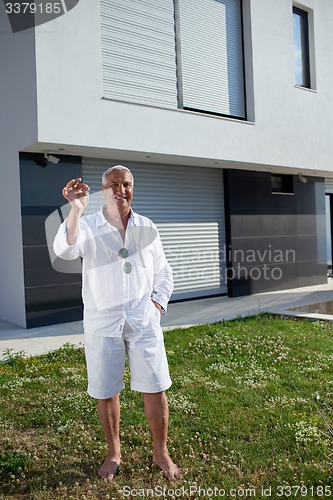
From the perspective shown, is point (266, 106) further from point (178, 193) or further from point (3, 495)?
point (3, 495)

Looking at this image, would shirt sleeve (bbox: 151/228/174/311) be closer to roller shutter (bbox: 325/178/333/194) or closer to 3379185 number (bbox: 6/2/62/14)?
3379185 number (bbox: 6/2/62/14)

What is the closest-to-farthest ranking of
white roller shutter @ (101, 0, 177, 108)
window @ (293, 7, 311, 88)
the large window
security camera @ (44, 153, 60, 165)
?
security camera @ (44, 153, 60, 165) < white roller shutter @ (101, 0, 177, 108) < the large window < window @ (293, 7, 311, 88)

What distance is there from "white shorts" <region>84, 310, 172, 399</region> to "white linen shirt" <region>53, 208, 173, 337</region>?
0.20ft

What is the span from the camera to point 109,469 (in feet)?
10.2

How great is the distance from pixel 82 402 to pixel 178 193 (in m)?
7.06

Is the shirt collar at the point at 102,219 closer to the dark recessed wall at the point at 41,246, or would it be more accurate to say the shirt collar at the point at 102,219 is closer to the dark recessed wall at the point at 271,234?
the dark recessed wall at the point at 41,246

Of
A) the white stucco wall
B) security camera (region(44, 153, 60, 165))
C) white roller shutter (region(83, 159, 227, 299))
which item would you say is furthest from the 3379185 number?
white roller shutter (region(83, 159, 227, 299))

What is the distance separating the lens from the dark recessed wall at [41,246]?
8062 mm

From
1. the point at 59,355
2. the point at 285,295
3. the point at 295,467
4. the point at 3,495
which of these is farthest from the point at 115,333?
the point at 285,295

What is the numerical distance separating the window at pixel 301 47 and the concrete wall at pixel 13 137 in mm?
7667

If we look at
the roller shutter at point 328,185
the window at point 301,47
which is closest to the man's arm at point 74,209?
the window at point 301,47

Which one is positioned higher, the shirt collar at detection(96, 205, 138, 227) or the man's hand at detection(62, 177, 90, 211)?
the man's hand at detection(62, 177, 90, 211)

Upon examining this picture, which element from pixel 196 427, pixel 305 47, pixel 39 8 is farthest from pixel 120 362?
pixel 305 47

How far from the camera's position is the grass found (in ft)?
9.86
